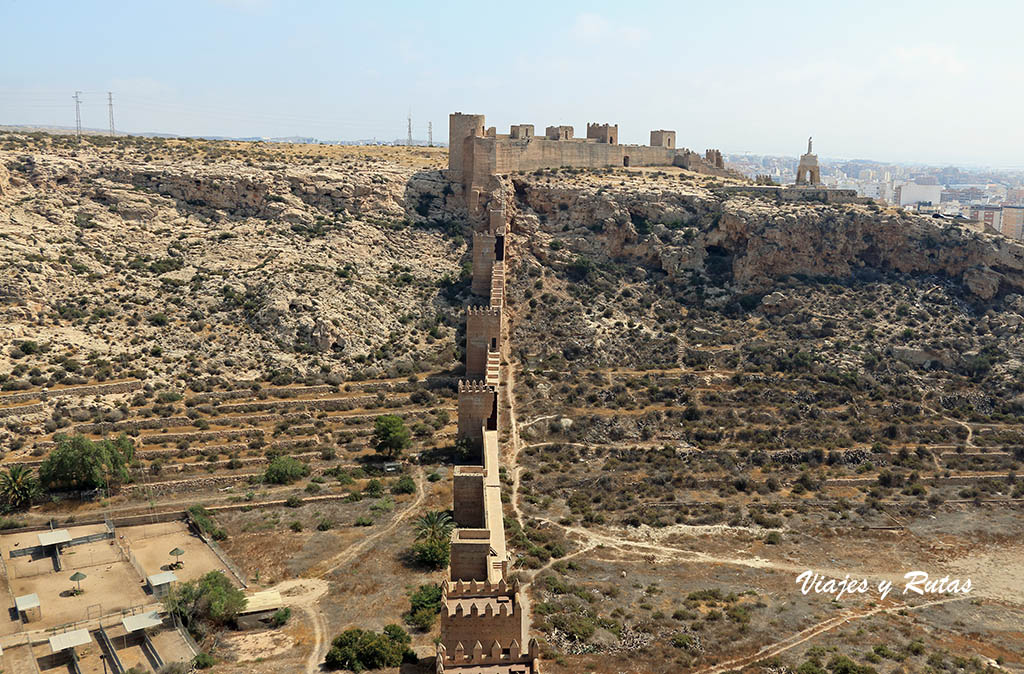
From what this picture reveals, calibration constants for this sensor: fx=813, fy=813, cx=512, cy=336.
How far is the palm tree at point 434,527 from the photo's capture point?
955 inches

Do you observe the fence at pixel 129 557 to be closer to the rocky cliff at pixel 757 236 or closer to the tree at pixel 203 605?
the tree at pixel 203 605

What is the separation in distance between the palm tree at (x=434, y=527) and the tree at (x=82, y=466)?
10.7 m

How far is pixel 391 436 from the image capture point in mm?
30656

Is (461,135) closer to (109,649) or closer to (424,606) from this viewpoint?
(424,606)

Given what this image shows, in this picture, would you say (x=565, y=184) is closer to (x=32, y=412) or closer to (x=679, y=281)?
(x=679, y=281)

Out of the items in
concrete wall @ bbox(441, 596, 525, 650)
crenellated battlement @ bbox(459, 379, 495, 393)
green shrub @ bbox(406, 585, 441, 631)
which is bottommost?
green shrub @ bbox(406, 585, 441, 631)

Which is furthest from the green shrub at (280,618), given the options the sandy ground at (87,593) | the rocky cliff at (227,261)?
the rocky cliff at (227,261)

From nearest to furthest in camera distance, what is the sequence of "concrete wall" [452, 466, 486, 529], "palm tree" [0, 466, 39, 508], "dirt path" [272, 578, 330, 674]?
1. "dirt path" [272, 578, 330, 674]
2. "concrete wall" [452, 466, 486, 529]
3. "palm tree" [0, 466, 39, 508]

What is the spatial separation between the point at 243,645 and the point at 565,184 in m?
37.1

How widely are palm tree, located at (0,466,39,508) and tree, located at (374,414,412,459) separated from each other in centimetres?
1150

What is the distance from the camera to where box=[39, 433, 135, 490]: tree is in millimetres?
26938

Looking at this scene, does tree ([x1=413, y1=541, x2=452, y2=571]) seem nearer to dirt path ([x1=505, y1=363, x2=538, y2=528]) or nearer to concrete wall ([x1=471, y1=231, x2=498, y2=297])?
dirt path ([x1=505, y1=363, x2=538, y2=528])

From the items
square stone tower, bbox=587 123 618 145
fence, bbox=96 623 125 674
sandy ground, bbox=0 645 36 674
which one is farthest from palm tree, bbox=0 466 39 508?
square stone tower, bbox=587 123 618 145

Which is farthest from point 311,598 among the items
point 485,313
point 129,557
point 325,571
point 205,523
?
point 485,313
